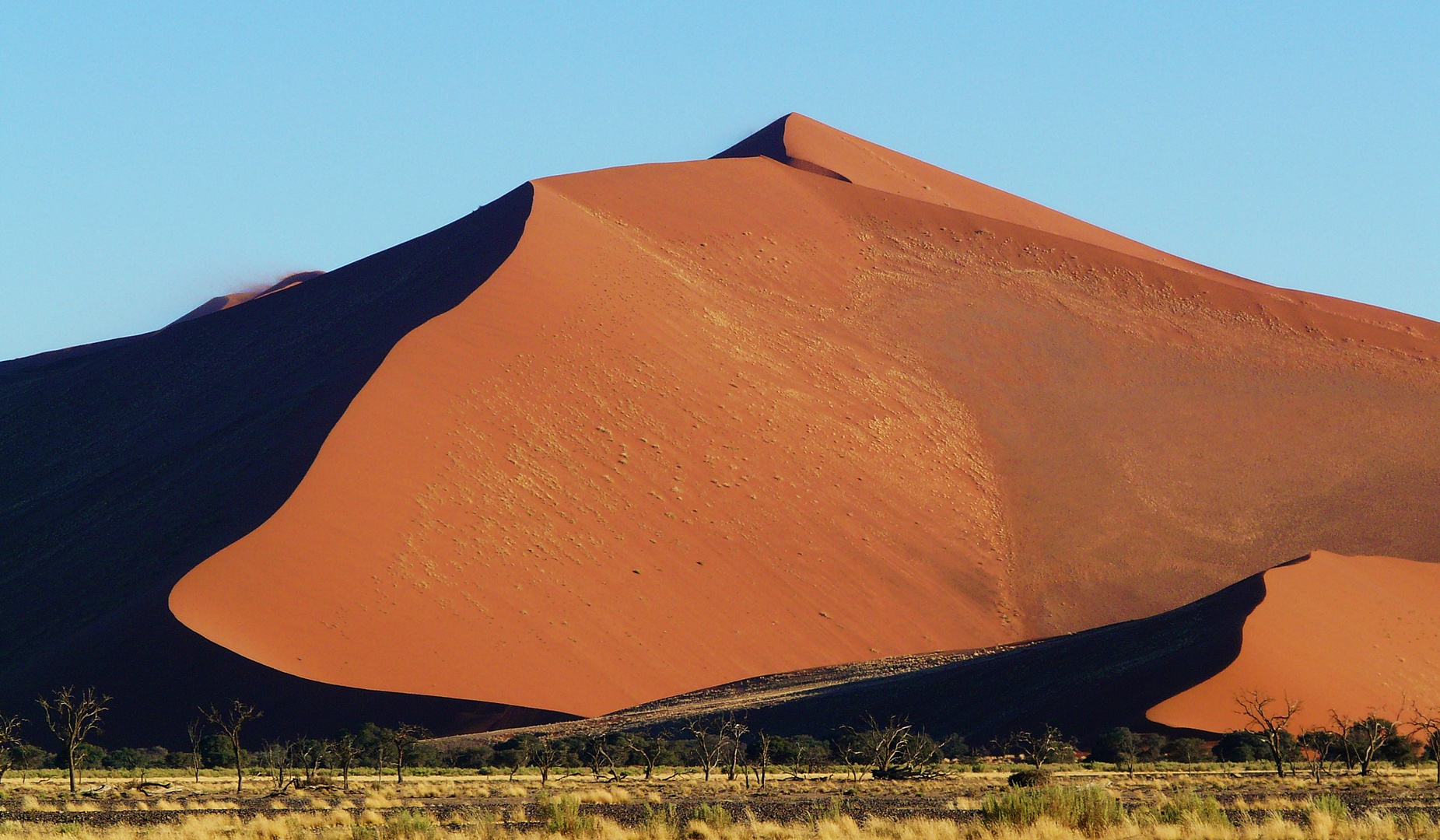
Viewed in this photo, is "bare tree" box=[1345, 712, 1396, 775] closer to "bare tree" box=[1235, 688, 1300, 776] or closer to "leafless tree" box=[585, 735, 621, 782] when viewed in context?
"bare tree" box=[1235, 688, 1300, 776]

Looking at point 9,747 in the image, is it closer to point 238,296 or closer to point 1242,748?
point 1242,748

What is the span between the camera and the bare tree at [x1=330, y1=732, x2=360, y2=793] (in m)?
27.7

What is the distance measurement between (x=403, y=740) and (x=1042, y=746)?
12.8m

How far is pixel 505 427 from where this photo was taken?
4741 cm

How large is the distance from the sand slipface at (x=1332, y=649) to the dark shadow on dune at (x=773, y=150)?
125 ft

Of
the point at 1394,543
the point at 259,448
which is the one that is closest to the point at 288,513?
the point at 259,448

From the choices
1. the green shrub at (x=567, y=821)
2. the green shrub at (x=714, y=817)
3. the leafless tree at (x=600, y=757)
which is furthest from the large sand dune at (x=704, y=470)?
the green shrub at (x=714, y=817)

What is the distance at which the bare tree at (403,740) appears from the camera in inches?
1136

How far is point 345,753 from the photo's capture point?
27.9 m

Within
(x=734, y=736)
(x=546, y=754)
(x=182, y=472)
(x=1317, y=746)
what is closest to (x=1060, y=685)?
(x=1317, y=746)

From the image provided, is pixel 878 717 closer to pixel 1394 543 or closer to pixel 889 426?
pixel 889 426

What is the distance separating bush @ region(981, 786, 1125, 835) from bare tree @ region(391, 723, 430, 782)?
14166 mm

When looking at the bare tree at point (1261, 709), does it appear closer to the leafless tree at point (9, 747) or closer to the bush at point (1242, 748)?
the bush at point (1242, 748)

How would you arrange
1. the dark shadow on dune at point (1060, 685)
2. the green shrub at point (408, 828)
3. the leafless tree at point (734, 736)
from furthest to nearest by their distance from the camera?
the dark shadow on dune at point (1060, 685)
the leafless tree at point (734, 736)
the green shrub at point (408, 828)
